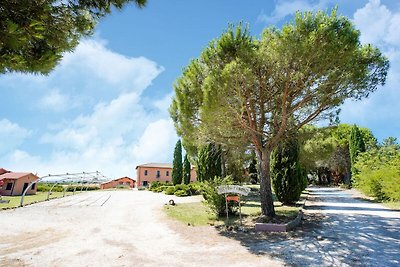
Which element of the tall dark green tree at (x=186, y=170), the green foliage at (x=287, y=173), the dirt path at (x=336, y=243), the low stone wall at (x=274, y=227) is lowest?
the dirt path at (x=336, y=243)

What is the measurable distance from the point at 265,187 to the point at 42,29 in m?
8.90

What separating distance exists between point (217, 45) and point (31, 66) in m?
6.82

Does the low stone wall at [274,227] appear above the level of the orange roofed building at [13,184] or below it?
below

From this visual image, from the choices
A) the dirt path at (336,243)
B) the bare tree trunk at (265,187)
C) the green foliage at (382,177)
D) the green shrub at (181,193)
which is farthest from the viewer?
the green shrub at (181,193)

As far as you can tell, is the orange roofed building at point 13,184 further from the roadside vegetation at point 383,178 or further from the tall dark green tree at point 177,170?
the roadside vegetation at point 383,178

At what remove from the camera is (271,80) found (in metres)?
9.63

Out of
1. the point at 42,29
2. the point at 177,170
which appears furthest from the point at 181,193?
the point at 42,29

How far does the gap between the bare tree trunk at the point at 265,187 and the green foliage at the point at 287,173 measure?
396 cm

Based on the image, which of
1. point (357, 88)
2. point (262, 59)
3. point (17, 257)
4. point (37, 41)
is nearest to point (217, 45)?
point (262, 59)

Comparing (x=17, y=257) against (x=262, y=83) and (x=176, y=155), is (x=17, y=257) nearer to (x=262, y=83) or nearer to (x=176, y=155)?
(x=262, y=83)

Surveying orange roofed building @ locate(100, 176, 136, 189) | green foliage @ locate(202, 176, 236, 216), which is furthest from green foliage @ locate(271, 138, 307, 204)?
orange roofed building @ locate(100, 176, 136, 189)

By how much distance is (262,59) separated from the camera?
8867 mm

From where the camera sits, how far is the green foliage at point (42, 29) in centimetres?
312

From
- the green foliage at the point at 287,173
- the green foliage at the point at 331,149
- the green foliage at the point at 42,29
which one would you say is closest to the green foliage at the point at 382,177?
the green foliage at the point at 331,149
